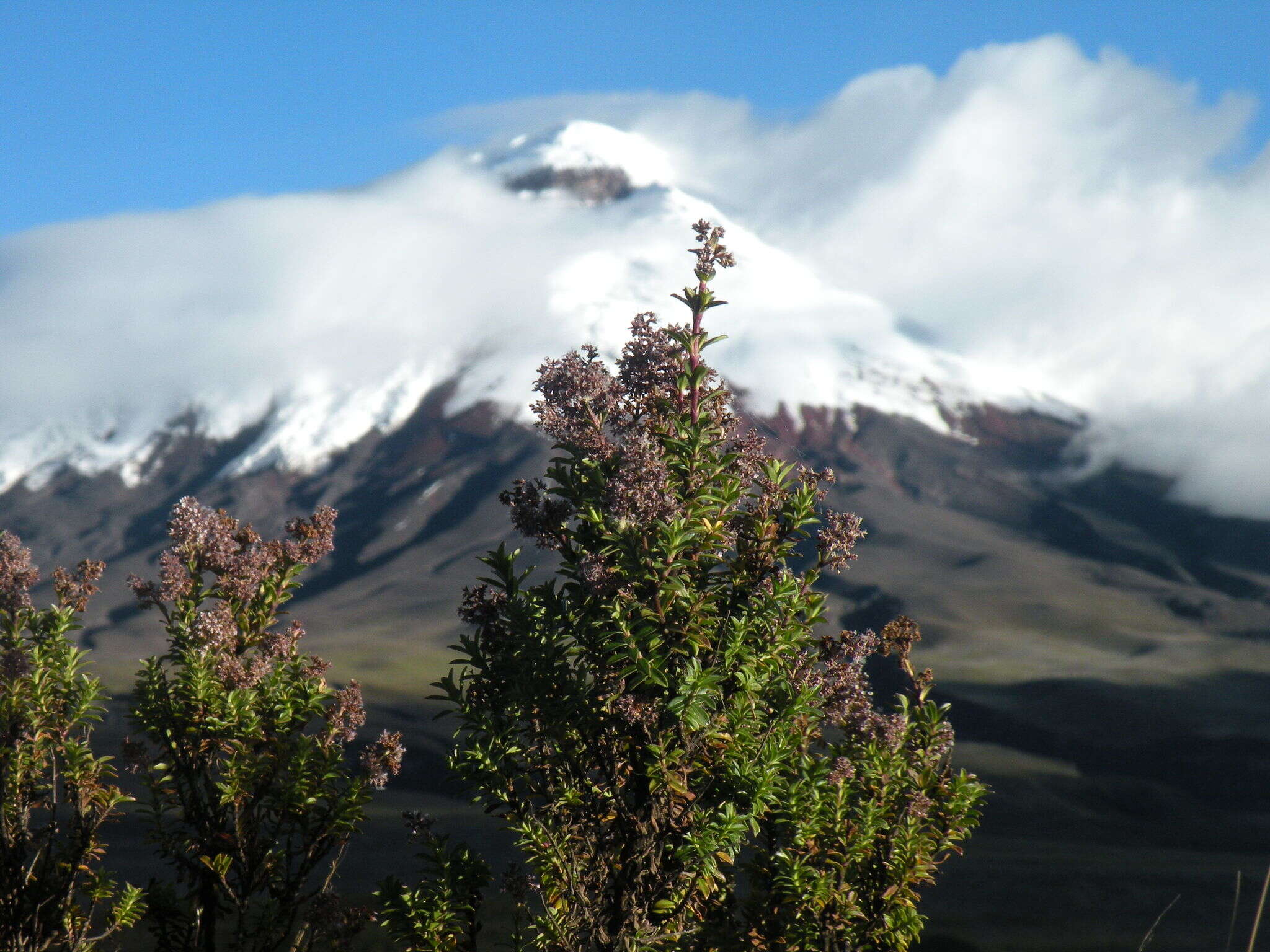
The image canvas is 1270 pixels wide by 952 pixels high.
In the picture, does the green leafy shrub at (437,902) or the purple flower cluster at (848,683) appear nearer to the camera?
the green leafy shrub at (437,902)

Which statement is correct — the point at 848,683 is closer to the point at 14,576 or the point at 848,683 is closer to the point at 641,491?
the point at 641,491

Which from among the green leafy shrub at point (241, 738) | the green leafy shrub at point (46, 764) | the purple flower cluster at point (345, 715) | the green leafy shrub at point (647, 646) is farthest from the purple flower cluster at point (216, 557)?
the green leafy shrub at point (647, 646)

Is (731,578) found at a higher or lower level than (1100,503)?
lower

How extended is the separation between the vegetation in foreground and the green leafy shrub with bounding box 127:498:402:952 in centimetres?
2

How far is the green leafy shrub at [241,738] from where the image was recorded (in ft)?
19.3

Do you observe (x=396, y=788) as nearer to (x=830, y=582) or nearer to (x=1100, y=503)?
(x=830, y=582)

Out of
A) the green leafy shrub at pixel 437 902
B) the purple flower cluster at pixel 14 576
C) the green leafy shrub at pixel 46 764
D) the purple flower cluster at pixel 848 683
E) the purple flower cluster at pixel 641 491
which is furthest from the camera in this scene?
the purple flower cluster at pixel 14 576

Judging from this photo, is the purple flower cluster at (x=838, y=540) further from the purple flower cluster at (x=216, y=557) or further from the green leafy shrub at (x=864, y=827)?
the purple flower cluster at (x=216, y=557)

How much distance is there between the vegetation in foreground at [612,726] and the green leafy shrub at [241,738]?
0.02m

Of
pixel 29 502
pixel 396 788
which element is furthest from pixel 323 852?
pixel 29 502

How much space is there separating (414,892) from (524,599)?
4.38 ft

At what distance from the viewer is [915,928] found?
226 inches

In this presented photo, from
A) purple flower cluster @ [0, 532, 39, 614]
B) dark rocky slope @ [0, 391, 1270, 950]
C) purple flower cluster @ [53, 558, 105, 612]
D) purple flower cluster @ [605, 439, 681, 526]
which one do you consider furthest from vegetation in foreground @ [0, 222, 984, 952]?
dark rocky slope @ [0, 391, 1270, 950]

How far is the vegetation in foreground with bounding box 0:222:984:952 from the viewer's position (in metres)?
4.55
